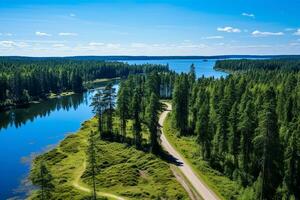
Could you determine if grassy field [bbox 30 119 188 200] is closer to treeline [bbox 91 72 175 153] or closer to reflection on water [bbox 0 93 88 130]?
treeline [bbox 91 72 175 153]

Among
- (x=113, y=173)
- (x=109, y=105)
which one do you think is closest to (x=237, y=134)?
(x=113, y=173)

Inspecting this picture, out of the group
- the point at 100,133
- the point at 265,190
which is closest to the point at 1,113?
the point at 100,133

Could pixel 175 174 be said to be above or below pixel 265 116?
below

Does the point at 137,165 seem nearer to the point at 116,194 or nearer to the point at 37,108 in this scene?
the point at 116,194

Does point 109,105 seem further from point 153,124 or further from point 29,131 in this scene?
point 29,131

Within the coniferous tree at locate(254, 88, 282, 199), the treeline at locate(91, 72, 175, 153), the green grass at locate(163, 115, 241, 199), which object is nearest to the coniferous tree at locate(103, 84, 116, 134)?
the treeline at locate(91, 72, 175, 153)

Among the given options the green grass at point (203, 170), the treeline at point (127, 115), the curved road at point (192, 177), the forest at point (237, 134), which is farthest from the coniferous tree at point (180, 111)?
the curved road at point (192, 177)

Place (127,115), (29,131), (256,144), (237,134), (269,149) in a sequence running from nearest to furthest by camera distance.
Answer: (269,149), (256,144), (237,134), (127,115), (29,131)
